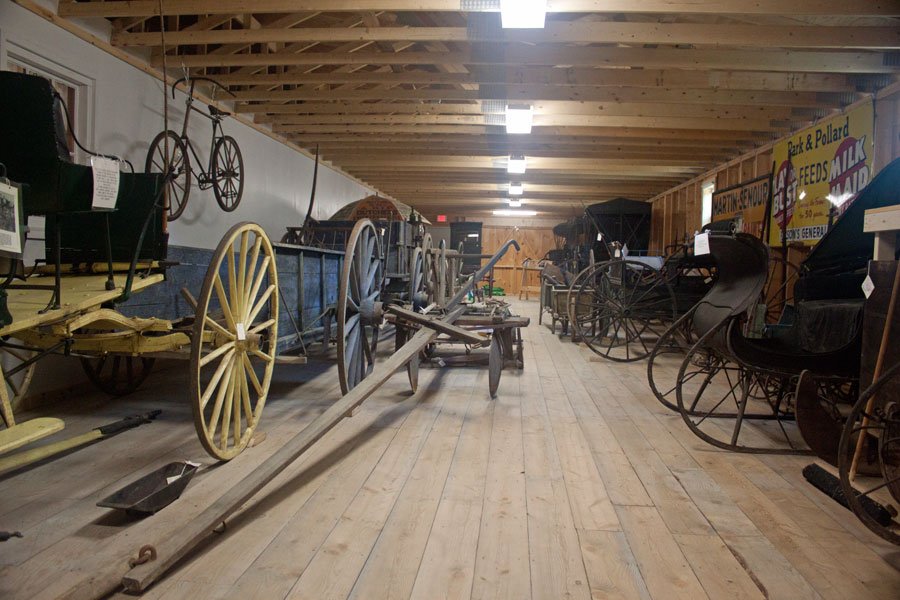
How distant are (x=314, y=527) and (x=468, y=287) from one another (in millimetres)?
3263

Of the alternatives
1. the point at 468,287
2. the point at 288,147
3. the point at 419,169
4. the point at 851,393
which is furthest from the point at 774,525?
the point at 419,169

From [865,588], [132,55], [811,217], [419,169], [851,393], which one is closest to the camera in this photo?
[865,588]

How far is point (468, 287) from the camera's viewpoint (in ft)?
16.0

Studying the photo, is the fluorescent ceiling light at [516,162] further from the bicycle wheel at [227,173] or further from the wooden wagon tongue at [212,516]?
the wooden wagon tongue at [212,516]

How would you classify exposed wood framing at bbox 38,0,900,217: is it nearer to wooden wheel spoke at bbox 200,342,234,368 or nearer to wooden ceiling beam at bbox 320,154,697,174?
wooden ceiling beam at bbox 320,154,697,174

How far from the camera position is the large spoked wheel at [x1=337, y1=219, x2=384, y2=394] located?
3010mm

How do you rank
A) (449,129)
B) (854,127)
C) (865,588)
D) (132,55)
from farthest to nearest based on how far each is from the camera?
1. (449,129)
2. (854,127)
3. (132,55)
4. (865,588)

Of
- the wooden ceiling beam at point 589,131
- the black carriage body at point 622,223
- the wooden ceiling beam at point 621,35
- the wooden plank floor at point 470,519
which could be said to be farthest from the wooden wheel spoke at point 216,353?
the black carriage body at point 622,223

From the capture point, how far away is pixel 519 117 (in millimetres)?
5473

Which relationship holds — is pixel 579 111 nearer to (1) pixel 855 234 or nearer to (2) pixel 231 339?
(1) pixel 855 234

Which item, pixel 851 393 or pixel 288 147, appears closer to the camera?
pixel 851 393

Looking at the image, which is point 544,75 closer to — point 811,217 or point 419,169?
point 811,217

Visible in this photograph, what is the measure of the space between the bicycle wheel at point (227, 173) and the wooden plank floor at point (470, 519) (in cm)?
281

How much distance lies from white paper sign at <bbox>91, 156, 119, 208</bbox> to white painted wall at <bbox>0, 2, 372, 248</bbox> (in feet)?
6.39
